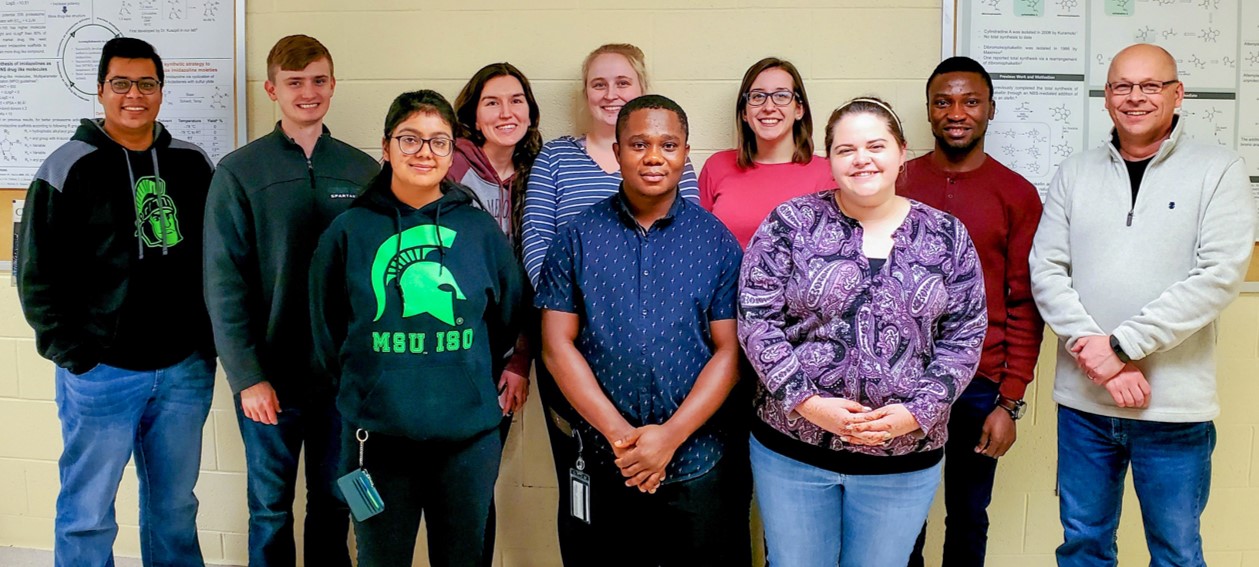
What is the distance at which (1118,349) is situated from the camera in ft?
6.46

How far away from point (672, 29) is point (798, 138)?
588 mm

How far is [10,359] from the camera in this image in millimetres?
2889

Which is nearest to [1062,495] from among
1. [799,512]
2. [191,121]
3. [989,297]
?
[989,297]

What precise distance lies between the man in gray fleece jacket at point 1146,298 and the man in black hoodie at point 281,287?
6.10ft

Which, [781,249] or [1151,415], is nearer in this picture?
[781,249]

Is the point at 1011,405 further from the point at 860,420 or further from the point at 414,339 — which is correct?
the point at 414,339

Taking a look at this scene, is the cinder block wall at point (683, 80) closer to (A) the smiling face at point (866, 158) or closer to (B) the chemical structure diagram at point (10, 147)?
(B) the chemical structure diagram at point (10, 147)

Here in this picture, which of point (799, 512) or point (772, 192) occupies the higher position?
point (772, 192)

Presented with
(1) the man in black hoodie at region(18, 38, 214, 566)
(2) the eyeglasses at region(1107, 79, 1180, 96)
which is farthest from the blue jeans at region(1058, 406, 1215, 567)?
(1) the man in black hoodie at region(18, 38, 214, 566)

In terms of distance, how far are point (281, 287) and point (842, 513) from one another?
1472 millimetres

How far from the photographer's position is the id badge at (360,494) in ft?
6.04

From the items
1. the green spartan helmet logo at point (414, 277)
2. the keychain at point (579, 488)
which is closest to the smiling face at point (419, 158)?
the green spartan helmet logo at point (414, 277)

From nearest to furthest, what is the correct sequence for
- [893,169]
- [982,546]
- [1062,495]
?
[893,169] < [1062,495] < [982,546]

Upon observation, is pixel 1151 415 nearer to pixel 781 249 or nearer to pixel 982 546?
pixel 982 546
